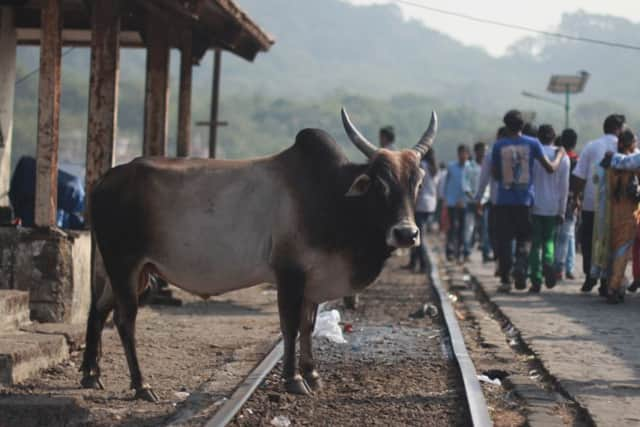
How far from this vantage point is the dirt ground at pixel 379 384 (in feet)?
21.5

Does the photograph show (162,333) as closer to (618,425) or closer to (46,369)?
(46,369)

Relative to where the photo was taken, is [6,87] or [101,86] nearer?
[101,86]

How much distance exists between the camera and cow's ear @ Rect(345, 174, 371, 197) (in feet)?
23.3

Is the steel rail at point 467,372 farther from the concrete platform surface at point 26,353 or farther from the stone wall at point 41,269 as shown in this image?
the stone wall at point 41,269

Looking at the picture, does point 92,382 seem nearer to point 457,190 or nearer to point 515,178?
point 515,178

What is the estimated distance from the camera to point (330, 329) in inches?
383

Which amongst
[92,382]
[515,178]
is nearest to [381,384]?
[92,382]

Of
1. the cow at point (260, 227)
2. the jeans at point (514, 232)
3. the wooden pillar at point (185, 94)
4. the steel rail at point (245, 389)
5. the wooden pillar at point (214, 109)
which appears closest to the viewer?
the steel rail at point (245, 389)

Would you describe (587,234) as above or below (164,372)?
above

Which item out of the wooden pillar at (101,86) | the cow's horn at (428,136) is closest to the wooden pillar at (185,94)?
the wooden pillar at (101,86)

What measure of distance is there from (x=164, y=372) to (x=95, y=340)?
0.73 metres

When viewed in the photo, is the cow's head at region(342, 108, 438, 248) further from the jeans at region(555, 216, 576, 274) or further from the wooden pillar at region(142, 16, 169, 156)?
the jeans at region(555, 216, 576, 274)

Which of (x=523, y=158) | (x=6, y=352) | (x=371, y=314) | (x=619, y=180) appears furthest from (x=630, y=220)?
(x=6, y=352)

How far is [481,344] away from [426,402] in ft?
8.68
